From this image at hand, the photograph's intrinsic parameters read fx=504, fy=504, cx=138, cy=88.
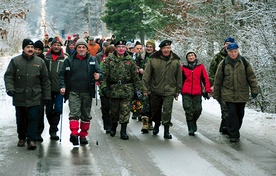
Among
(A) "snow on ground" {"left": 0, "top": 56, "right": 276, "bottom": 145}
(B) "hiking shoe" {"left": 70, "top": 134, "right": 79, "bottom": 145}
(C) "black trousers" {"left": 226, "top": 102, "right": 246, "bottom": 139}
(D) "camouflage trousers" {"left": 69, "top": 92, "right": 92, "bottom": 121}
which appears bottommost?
(A) "snow on ground" {"left": 0, "top": 56, "right": 276, "bottom": 145}

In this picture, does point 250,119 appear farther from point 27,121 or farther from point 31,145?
point 31,145

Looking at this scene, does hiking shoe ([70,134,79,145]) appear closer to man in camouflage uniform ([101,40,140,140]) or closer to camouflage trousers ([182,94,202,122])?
man in camouflage uniform ([101,40,140,140])

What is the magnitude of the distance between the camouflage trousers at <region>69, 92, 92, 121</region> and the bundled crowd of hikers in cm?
2

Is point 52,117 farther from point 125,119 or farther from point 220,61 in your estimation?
point 220,61

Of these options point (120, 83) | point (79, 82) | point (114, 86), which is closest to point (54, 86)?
point (79, 82)

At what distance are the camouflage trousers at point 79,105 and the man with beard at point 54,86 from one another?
0.98m

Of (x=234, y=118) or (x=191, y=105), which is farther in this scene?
(x=191, y=105)

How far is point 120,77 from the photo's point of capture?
10727mm

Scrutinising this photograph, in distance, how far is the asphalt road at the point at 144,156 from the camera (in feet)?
25.8

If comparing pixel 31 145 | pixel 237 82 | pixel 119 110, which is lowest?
pixel 31 145

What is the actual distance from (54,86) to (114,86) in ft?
4.20

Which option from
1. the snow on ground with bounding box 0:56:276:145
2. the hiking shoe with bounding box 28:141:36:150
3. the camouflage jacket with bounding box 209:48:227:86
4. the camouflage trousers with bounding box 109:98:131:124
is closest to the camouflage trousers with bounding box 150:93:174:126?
the camouflage trousers with bounding box 109:98:131:124

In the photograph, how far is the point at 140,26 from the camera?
35.8 meters

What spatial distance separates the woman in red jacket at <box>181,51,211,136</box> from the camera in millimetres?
11117
